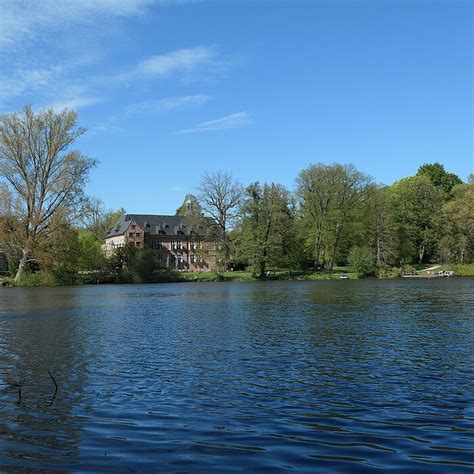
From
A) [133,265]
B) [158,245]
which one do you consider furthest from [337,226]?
[158,245]

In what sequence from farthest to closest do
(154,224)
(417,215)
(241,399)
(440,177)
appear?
1. (154,224)
2. (440,177)
3. (417,215)
4. (241,399)

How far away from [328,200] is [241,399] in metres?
88.6

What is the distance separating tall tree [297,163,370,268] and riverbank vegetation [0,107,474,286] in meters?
0.18

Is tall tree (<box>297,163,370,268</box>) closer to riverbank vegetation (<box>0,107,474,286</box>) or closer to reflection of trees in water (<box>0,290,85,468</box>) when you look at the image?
riverbank vegetation (<box>0,107,474,286</box>)

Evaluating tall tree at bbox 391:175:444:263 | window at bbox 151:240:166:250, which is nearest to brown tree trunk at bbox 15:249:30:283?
window at bbox 151:240:166:250

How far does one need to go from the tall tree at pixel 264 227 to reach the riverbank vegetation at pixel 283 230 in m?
0.17

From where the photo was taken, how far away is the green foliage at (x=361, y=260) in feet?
297

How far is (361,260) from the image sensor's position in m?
90.4

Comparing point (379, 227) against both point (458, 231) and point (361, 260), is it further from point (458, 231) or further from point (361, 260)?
point (458, 231)

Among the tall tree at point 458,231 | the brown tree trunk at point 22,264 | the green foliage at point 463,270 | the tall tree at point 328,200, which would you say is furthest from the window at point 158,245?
the green foliage at point 463,270

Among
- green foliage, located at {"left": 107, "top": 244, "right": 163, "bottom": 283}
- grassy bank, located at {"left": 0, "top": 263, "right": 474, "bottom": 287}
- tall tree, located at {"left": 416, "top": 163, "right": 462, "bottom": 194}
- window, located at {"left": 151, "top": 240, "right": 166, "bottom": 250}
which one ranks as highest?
tall tree, located at {"left": 416, "top": 163, "right": 462, "bottom": 194}

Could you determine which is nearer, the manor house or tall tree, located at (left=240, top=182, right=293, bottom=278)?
tall tree, located at (left=240, top=182, right=293, bottom=278)

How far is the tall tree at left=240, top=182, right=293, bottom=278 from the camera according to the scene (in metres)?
91.8

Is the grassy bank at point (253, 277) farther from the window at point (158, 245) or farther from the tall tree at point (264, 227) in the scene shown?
the window at point (158, 245)
